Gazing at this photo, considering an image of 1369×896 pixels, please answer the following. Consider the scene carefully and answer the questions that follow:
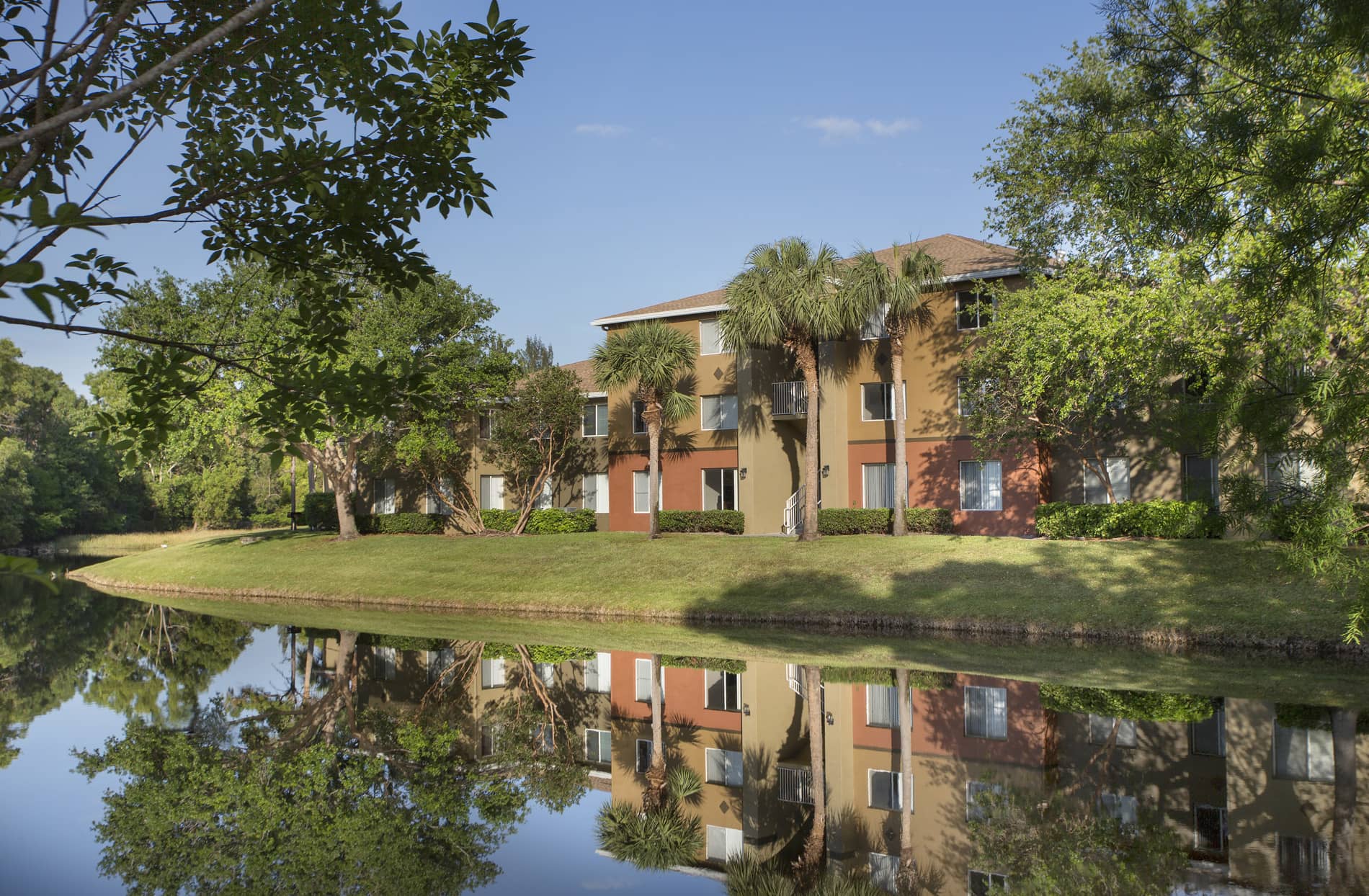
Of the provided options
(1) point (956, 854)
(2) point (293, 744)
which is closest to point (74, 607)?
(2) point (293, 744)

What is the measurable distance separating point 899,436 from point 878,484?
3.29m

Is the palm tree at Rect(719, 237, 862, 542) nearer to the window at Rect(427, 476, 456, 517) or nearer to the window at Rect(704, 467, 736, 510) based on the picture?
the window at Rect(704, 467, 736, 510)

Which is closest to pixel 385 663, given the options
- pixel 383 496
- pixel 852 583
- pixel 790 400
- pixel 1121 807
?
pixel 852 583

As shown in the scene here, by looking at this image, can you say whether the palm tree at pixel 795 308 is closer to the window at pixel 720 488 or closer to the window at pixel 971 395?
the window at pixel 971 395

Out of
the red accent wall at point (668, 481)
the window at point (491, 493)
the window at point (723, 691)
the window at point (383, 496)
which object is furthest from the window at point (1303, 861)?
the window at point (383, 496)

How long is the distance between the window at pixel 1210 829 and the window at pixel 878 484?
2433cm

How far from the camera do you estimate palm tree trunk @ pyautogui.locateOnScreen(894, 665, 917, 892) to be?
707 centimetres

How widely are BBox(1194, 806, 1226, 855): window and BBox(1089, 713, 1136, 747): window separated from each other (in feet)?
7.96

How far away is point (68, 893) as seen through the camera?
270 inches

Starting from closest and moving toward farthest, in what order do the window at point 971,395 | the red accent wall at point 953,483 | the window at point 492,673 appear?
the window at point 492,673 → the window at point 971,395 → the red accent wall at point 953,483

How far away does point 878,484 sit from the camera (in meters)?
33.2

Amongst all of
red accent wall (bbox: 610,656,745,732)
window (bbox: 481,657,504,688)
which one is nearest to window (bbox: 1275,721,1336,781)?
red accent wall (bbox: 610,656,745,732)

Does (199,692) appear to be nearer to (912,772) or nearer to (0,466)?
(912,772)

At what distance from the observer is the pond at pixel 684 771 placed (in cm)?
720
